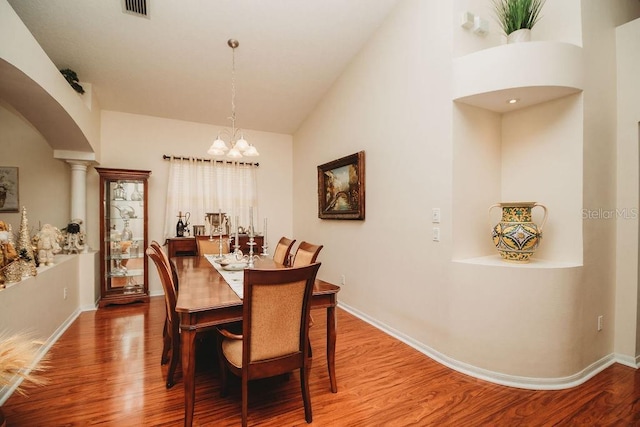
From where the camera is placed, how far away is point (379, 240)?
3244 millimetres

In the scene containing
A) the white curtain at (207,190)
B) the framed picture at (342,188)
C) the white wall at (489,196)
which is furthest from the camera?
the white curtain at (207,190)

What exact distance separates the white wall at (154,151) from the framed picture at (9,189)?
750 millimetres

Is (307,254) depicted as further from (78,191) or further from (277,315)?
(78,191)

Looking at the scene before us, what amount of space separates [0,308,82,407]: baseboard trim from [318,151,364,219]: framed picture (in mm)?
2985

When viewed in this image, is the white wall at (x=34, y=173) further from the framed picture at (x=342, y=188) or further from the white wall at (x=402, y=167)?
the white wall at (x=402, y=167)

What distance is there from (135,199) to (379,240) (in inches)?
138

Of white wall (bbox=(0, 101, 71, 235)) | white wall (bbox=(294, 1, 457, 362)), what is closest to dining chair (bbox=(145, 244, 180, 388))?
white wall (bbox=(294, 1, 457, 362))

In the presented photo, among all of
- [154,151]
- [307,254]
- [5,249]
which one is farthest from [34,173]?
[307,254]

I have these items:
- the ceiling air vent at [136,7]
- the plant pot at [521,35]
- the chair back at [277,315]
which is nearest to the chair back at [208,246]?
the chair back at [277,315]

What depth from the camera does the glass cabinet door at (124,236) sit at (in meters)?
3.97

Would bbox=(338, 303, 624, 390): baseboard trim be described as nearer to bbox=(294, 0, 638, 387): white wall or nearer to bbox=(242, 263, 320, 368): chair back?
bbox=(294, 0, 638, 387): white wall

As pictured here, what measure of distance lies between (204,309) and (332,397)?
43.9 inches

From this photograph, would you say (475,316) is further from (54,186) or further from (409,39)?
(54,186)

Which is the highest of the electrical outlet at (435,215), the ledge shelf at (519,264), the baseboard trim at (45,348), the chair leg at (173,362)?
the electrical outlet at (435,215)
